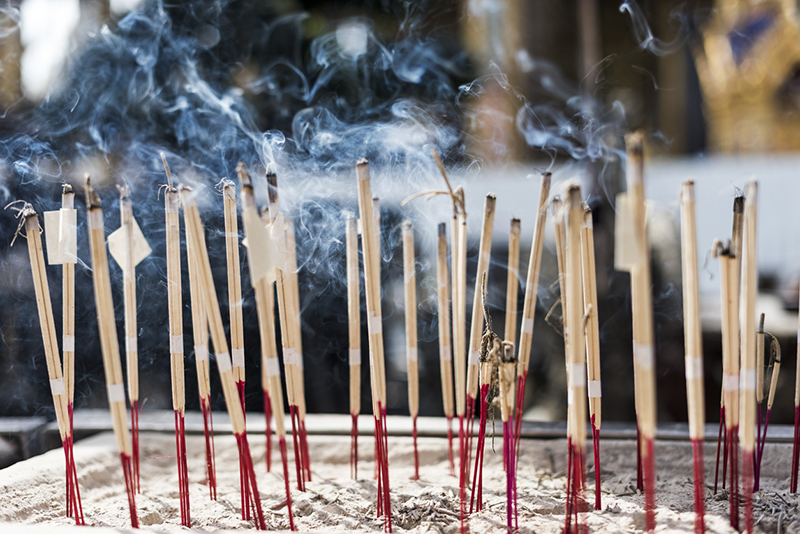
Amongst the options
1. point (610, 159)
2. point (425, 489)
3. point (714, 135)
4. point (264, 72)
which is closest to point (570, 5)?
point (610, 159)

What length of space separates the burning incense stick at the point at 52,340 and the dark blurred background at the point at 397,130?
35.0 inches

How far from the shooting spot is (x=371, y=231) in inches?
52.8

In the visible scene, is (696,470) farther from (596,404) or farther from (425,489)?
(425,489)

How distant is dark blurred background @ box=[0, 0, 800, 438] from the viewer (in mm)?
2455

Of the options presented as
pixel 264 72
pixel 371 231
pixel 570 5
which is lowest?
pixel 371 231

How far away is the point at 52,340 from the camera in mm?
1463

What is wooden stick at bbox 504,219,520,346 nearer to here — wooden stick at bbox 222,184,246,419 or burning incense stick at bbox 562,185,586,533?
burning incense stick at bbox 562,185,586,533

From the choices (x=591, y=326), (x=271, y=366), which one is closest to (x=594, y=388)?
(x=591, y=326)

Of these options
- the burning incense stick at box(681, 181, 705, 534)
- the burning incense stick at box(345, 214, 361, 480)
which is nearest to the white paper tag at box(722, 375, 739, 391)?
the burning incense stick at box(681, 181, 705, 534)

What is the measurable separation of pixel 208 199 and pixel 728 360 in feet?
Answer: 6.88

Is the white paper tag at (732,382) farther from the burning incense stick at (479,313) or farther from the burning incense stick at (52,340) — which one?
the burning incense stick at (52,340)

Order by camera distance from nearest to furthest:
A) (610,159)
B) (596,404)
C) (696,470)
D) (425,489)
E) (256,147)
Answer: (696,470) → (596,404) → (425,489) → (256,147) → (610,159)

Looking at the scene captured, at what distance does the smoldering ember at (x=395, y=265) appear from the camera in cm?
129

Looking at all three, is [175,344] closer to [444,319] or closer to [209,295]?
[209,295]
